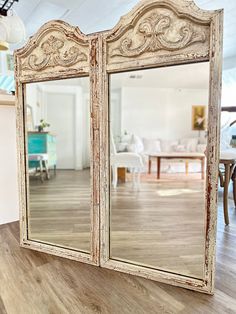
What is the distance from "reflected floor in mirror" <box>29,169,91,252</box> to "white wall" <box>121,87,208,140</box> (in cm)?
306

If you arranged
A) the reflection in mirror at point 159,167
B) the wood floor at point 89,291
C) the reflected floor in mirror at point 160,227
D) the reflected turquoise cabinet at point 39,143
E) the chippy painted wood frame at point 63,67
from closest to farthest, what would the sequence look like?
the wood floor at point 89,291 < the chippy painted wood frame at point 63,67 < the reflected floor in mirror at point 160,227 < the reflection in mirror at point 159,167 < the reflected turquoise cabinet at point 39,143

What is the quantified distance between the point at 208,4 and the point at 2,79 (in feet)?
10.2

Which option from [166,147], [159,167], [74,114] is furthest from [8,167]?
[166,147]

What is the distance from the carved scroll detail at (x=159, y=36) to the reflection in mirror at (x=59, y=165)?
0.68m

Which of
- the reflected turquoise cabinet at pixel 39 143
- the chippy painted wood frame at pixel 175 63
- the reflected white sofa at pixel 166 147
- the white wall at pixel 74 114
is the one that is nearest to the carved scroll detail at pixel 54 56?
the chippy painted wood frame at pixel 175 63

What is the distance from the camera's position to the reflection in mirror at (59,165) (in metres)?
2.58

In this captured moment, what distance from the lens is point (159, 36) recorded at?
1.57 meters

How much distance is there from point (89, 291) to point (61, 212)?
5.45 ft

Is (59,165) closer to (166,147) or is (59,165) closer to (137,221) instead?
(166,147)

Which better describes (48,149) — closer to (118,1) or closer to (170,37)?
(118,1)

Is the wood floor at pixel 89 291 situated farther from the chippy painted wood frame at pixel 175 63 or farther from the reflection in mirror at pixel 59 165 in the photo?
the reflection in mirror at pixel 59 165

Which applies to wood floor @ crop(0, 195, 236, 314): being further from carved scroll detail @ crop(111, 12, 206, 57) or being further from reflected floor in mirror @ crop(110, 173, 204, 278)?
carved scroll detail @ crop(111, 12, 206, 57)

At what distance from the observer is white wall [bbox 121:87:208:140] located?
738 cm

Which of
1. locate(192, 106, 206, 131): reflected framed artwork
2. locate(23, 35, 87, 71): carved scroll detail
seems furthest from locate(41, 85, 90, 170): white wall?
locate(23, 35, 87, 71): carved scroll detail
